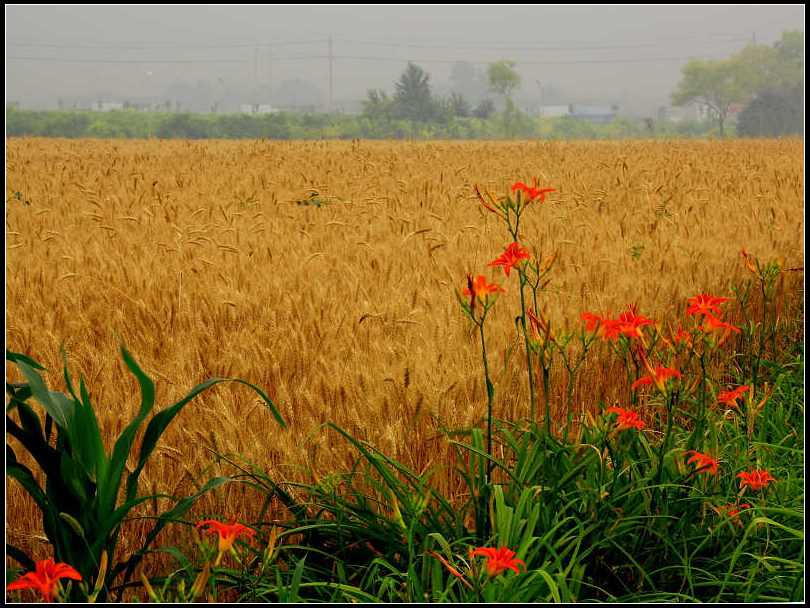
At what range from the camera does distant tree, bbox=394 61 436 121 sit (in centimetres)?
5072

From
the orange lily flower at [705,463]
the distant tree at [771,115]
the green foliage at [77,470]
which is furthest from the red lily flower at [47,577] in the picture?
the distant tree at [771,115]

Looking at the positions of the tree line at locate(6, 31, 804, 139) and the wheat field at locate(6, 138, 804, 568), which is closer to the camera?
the wheat field at locate(6, 138, 804, 568)

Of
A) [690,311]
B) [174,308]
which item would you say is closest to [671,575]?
[690,311]

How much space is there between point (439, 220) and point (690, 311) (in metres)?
3.84

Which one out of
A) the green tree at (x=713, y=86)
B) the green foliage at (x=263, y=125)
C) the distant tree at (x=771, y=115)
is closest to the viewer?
the green foliage at (x=263, y=125)

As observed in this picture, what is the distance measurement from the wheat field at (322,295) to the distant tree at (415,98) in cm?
4511

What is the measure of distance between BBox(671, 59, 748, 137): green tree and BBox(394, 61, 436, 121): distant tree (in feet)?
126

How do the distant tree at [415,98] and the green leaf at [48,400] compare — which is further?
the distant tree at [415,98]

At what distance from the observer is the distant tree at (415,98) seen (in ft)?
166

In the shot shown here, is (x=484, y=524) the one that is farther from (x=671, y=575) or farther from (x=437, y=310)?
(x=437, y=310)

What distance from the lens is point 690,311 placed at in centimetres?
166

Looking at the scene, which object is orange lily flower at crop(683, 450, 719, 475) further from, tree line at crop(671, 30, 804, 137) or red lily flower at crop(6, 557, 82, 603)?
tree line at crop(671, 30, 804, 137)

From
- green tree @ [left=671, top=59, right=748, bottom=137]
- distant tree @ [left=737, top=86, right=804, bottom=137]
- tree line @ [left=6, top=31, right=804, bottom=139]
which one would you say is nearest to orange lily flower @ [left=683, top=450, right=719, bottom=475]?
tree line @ [left=6, top=31, right=804, bottom=139]

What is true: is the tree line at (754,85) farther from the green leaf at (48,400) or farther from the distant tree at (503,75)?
the green leaf at (48,400)
